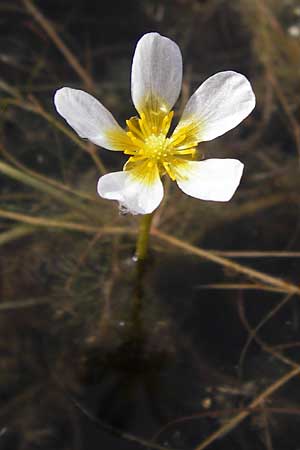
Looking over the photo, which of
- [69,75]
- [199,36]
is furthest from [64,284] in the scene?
[199,36]

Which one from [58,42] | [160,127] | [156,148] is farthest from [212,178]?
[58,42]

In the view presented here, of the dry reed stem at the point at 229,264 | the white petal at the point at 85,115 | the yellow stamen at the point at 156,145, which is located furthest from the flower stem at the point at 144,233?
the dry reed stem at the point at 229,264

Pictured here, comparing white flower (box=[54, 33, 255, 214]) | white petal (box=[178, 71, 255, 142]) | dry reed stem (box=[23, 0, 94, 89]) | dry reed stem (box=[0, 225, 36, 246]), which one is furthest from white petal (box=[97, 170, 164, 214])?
dry reed stem (box=[23, 0, 94, 89])

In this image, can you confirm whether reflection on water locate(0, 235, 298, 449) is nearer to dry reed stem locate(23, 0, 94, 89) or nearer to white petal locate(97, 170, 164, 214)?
white petal locate(97, 170, 164, 214)

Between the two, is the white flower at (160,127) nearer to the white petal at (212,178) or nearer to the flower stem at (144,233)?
the white petal at (212,178)

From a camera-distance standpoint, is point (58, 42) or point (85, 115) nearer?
point (85, 115)

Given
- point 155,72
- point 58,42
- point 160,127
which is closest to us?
point 155,72

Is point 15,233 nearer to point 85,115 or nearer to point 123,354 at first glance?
point 123,354
